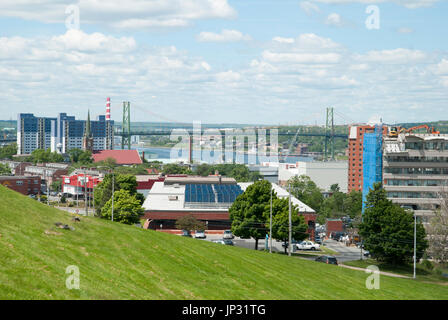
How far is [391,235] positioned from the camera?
2121 inches

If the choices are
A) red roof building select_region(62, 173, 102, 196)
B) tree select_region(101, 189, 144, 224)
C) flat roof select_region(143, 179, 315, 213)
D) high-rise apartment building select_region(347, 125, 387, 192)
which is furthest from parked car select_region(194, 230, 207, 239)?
high-rise apartment building select_region(347, 125, 387, 192)

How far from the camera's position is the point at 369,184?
9644cm

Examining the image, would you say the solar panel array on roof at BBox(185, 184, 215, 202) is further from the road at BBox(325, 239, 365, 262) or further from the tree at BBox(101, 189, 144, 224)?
the road at BBox(325, 239, 365, 262)

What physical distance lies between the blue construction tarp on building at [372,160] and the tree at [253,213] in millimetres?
39904

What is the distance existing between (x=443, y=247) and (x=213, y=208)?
28.9 metres

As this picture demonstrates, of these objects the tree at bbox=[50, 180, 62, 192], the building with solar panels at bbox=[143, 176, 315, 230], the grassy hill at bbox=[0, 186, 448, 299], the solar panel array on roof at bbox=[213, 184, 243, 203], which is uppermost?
the grassy hill at bbox=[0, 186, 448, 299]

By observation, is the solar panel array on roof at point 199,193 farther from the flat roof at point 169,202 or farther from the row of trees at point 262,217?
the row of trees at point 262,217

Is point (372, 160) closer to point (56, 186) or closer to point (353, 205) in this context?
point (353, 205)

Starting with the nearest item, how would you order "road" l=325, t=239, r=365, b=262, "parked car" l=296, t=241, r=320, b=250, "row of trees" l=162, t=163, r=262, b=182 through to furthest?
"road" l=325, t=239, r=365, b=262
"parked car" l=296, t=241, r=320, b=250
"row of trees" l=162, t=163, r=262, b=182

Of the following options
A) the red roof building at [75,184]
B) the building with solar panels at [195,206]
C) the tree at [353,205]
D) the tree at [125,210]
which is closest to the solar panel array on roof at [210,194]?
the building with solar panels at [195,206]

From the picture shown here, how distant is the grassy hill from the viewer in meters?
19.5

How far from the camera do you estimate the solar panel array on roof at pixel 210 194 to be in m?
78.5

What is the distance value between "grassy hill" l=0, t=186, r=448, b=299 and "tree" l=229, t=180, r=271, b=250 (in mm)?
21486

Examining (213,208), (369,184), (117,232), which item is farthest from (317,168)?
(117,232)
